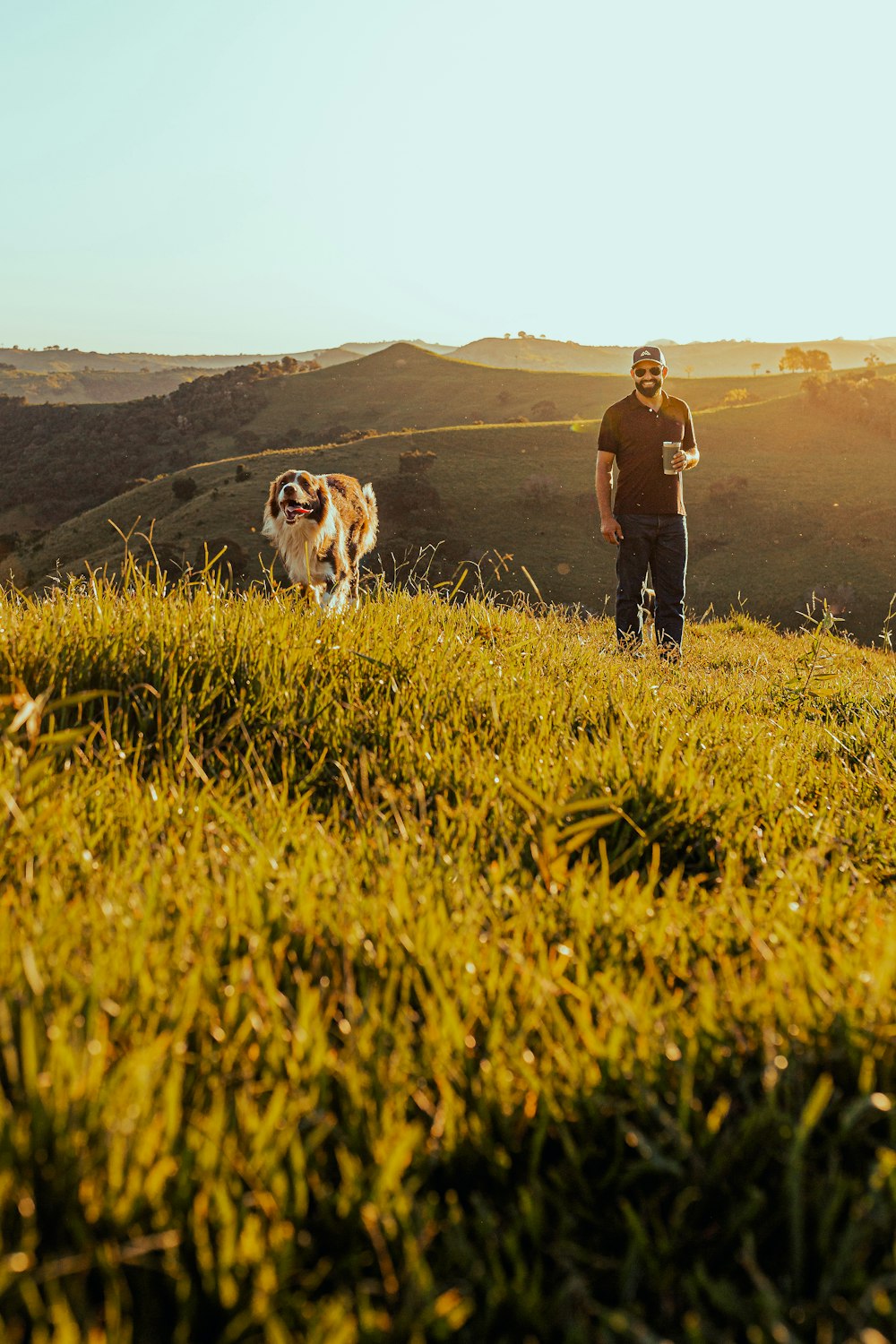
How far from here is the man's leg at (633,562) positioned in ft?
31.1

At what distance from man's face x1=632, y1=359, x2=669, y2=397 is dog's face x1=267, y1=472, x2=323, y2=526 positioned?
14.8 ft

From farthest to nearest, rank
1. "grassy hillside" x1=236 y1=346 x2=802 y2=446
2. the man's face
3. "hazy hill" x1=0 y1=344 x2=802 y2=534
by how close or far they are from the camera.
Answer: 1. "grassy hillside" x1=236 y1=346 x2=802 y2=446
2. "hazy hill" x1=0 y1=344 x2=802 y2=534
3. the man's face

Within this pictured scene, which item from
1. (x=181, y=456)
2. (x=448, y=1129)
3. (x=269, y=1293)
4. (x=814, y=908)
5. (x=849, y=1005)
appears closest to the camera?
(x=269, y=1293)

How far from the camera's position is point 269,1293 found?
3.67ft

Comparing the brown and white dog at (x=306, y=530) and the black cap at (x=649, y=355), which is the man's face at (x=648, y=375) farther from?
the brown and white dog at (x=306, y=530)

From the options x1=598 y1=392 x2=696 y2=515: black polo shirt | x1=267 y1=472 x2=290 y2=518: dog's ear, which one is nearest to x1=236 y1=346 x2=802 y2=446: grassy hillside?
x1=267 y1=472 x2=290 y2=518: dog's ear

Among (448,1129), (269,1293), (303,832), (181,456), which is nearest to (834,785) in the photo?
(303,832)

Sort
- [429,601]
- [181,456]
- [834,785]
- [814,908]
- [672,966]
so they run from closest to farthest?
[672,966] < [814,908] < [834,785] < [429,601] < [181,456]

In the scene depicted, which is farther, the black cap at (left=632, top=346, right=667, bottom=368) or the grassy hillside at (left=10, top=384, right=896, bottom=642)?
the grassy hillside at (left=10, top=384, right=896, bottom=642)

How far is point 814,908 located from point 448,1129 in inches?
48.4

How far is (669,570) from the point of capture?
9.53 meters

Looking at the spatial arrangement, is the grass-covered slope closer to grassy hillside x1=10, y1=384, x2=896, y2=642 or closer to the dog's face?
the dog's face

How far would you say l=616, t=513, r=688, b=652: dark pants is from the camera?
9.52 meters

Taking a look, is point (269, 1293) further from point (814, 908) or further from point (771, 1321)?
point (814, 908)
